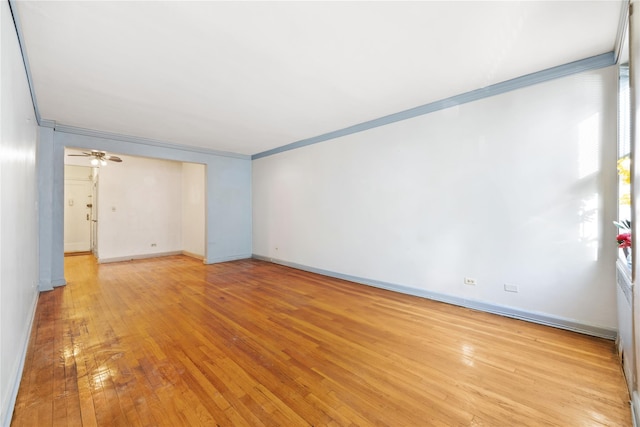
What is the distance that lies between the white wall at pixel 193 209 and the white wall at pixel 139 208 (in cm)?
26

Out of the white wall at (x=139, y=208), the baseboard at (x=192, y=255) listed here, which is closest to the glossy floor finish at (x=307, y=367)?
the baseboard at (x=192, y=255)

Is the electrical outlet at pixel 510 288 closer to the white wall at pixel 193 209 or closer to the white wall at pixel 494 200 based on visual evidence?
the white wall at pixel 494 200

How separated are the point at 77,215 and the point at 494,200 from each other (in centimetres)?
1067

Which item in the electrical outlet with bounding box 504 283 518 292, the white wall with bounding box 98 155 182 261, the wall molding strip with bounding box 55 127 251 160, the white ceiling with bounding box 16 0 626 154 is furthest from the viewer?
the white wall with bounding box 98 155 182 261

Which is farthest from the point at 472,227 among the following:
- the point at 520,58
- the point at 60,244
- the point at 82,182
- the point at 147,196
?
the point at 82,182

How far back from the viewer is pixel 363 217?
4.53 metres

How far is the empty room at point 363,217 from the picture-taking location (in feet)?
5.83

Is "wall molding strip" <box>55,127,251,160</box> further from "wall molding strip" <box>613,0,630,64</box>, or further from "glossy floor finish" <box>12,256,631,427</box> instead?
"wall molding strip" <box>613,0,630,64</box>

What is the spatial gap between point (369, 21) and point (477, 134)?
6.84 feet

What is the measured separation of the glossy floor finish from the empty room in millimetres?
21

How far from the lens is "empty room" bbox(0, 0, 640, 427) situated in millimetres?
1778

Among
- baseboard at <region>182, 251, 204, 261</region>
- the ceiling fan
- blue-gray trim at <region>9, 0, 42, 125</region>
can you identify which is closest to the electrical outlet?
blue-gray trim at <region>9, 0, 42, 125</region>

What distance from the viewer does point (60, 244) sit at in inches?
173

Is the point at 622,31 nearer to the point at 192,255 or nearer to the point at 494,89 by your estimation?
the point at 494,89
